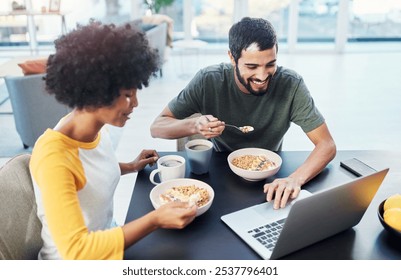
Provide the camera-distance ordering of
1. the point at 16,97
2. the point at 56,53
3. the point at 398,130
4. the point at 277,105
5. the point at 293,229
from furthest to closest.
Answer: the point at 398,130 → the point at 16,97 → the point at 277,105 → the point at 56,53 → the point at 293,229

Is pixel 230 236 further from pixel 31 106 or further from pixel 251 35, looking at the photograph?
pixel 31 106

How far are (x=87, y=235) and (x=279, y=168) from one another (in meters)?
0.63

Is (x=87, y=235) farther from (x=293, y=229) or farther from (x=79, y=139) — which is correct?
(x=293, y=229)

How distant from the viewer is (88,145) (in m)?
1.00

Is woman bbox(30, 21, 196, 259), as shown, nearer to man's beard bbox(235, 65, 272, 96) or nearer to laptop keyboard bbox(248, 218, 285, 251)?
laptop keyboard bbox(248, 218, 285, 251)

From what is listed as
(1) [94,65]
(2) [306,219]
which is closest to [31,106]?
(1) [94,65]

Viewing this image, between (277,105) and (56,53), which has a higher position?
(56,53)

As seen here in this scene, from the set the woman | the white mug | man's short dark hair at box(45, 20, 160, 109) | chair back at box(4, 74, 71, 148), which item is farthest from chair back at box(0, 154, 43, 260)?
chair back at box(4, 74, 71, 148)

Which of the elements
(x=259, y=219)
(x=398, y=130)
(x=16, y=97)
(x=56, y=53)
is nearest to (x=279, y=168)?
(x=259, y=219)

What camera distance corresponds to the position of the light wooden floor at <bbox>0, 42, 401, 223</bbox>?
9.63 feet

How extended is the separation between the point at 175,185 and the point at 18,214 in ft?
1.35

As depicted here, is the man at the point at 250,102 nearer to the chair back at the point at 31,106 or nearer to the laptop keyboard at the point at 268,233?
the laptop keyboard at the point at 268,233

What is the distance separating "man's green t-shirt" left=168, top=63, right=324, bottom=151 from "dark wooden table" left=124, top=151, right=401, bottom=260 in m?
0.35

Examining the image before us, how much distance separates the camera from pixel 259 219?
97 cm
